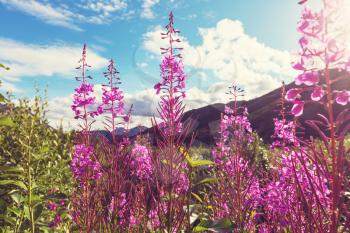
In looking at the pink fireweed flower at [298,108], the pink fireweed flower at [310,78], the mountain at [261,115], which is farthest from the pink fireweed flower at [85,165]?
the mountain at [261,115]

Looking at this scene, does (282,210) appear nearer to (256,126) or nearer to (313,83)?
(313,83)

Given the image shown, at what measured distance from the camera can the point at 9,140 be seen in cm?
524

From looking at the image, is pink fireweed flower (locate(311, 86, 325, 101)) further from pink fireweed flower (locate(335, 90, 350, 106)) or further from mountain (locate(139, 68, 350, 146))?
mountain (locate(139, 68, 350, 146))

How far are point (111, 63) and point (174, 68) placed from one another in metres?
1.19

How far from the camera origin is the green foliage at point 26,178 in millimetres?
3277

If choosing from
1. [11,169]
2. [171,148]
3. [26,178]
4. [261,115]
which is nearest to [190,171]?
[171,148]

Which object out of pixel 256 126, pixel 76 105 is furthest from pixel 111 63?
pixel 256 126

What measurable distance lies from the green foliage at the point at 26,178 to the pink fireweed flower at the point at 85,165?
1.01ft

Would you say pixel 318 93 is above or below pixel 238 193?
above

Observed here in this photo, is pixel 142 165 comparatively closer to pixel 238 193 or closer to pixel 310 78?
pixel 238 193

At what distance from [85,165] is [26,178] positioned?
861 mm

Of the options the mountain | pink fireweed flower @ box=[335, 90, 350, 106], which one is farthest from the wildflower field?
the mountain

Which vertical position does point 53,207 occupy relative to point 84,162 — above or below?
below

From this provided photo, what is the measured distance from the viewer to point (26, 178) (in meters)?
4.04
